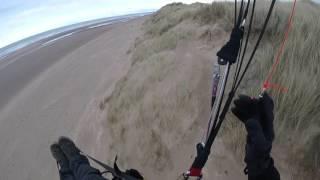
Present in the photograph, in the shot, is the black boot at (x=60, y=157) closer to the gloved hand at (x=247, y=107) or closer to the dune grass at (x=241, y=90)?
the dune grass at (x=241, y=90)

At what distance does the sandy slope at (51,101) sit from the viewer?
10328 millimetres

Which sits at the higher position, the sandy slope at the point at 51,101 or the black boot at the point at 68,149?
the black boot at the point at 68,149

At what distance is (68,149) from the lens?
5.00 m

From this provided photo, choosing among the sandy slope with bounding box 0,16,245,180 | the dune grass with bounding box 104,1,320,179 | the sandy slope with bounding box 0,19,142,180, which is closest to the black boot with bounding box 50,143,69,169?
the sandy slope with bounding box 0,16,245,180

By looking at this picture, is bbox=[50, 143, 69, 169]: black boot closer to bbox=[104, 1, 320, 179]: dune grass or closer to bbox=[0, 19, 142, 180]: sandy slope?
bbox=[104, 1, 320, 179]: dune grass

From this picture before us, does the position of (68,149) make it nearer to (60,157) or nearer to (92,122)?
(60,157)

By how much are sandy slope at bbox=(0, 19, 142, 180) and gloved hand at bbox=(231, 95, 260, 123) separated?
6620 millimetres

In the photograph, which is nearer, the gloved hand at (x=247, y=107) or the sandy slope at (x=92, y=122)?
the gloved hand at (x=247, y=107)

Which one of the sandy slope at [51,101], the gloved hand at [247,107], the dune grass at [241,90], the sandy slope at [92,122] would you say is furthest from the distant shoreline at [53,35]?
the gloved hand at [247,107]

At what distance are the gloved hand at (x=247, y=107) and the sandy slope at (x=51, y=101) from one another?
6.62 m

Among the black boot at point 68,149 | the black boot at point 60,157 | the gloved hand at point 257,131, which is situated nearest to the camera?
the gloved hand at point 257,131

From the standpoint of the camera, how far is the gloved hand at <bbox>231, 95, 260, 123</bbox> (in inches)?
134

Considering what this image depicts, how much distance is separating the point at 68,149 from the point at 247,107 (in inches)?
88.0

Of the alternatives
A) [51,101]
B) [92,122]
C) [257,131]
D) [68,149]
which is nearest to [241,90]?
[68,149]
